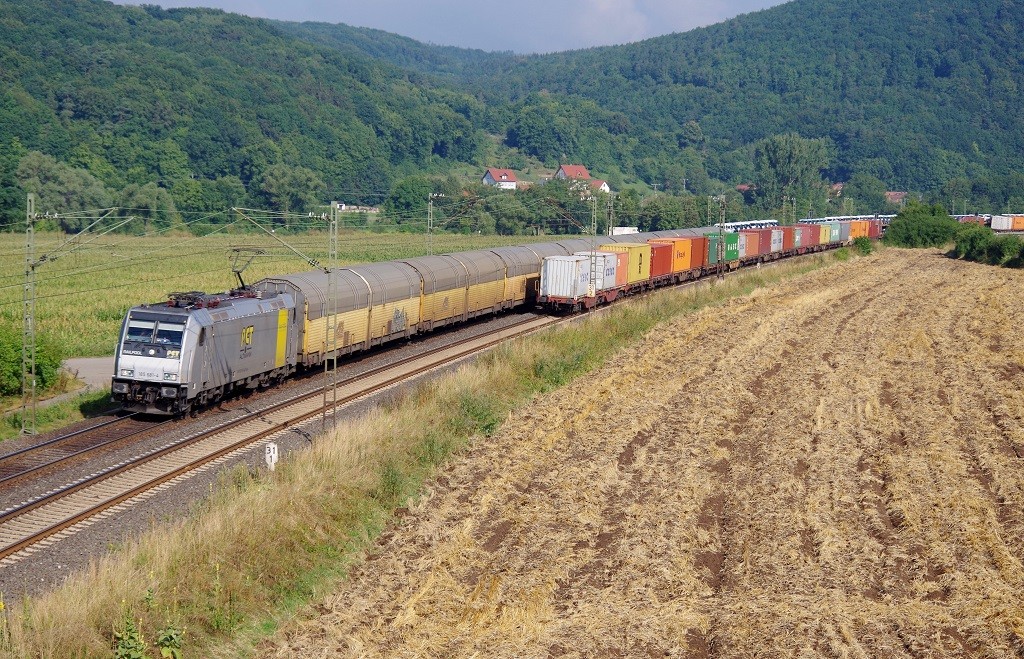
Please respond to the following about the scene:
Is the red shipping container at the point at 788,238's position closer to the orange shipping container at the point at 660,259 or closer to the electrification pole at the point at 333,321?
the orange shipping container at the point at 660,259

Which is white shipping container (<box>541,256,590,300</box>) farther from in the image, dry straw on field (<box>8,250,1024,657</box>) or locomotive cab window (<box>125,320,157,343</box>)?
locomotive cab window (<box>125,320,157,343</box>)

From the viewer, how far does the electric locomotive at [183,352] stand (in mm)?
27188

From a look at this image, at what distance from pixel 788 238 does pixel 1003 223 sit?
2119 inches

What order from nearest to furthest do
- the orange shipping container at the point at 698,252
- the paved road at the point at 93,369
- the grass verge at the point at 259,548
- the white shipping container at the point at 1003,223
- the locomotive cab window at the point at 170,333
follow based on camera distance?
the grass verge at the point at 259,548 → the locomotive cab window at the point at 170,333 → the paved road at the point at 93,369 → the orange shipping container at the point at 698,252 → the white shipping container at the point at 1003,223

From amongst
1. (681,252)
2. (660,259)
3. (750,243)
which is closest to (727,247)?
(750,243)

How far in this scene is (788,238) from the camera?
90.9 meters

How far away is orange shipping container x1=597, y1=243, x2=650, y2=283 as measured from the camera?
56344 millimetres

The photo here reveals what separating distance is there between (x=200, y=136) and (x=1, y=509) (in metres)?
158

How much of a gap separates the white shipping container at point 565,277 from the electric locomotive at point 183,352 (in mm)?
Result: 21790

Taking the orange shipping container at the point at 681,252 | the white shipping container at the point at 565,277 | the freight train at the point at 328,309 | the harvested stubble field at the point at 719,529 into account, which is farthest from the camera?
the orange shipping container at the point at 681,252

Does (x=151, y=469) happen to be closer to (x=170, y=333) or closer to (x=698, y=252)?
(x=170, y=333)

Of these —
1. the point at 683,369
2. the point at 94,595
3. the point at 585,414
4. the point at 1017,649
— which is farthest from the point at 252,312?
the point at 1017,649

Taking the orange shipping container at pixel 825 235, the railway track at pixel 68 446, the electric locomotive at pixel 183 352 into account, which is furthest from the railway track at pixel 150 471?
the orange shipping container at pixel 825 235

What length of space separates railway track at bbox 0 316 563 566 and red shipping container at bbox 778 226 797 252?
60987 mm
